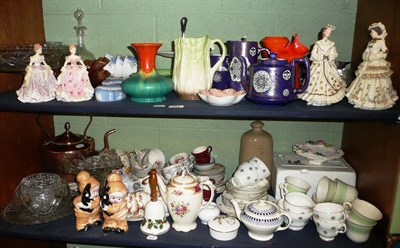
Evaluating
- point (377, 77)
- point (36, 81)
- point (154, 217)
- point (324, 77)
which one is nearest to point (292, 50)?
point (324, 77)

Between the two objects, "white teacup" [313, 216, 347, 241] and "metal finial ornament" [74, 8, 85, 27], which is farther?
"metal finial ornament" [74, 8, 85, 27]

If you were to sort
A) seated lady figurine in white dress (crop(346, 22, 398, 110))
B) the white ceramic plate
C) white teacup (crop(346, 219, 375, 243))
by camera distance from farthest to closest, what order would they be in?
the white ceramic plate < white teacup (crop(346, 219, 375, 243)) < seated lady figurine in white dress (crop(346, 22, 398, 110))

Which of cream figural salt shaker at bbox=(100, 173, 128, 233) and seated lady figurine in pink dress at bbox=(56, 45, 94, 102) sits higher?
seated lady figurine in pink dress at bbox=(56, 45, 94, 102)

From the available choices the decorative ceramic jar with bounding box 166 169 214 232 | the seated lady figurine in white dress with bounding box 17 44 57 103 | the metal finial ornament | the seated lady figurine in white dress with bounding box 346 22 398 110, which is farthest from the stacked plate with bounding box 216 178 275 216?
the metal finial ornament

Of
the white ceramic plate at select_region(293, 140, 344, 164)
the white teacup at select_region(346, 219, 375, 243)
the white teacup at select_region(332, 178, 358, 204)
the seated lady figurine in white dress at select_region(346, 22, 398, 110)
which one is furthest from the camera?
the white ceramic plate at select_region(293, 140, 344, 164)

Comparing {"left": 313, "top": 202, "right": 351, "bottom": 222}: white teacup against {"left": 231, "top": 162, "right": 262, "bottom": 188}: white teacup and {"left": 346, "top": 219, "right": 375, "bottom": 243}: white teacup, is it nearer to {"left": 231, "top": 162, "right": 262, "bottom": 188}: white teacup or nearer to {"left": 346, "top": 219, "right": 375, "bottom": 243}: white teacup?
{"left": 346, "top": 219, "right": 375, "bottom": 243}: white teacup

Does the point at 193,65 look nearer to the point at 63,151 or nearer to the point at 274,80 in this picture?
the point at 274,80

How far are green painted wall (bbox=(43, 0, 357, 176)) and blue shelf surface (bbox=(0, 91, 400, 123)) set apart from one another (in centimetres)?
36

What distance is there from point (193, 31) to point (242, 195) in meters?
0.67

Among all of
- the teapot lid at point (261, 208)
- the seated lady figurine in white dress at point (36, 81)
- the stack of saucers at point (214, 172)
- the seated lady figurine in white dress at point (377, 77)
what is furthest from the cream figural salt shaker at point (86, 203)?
the seated lady figurine in white dress at point (377, 77)

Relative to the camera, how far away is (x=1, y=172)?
4.24ft

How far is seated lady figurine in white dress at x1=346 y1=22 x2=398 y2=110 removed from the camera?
3.39ft

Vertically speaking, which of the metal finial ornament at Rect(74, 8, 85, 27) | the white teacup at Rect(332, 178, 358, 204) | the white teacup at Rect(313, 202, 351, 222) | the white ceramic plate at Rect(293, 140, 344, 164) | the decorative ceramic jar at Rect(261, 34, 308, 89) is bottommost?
the white teacup at Rect(313, 202, 351, 222)

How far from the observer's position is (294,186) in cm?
127
